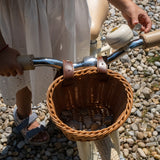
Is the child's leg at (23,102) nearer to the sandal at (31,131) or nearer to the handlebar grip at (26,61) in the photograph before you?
the sandal at (31,131)

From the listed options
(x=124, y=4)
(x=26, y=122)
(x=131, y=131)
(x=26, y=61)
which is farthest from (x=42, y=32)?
(x=131, y=131)

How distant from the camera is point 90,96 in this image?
114 cm

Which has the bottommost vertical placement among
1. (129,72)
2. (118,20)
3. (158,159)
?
(158,159)

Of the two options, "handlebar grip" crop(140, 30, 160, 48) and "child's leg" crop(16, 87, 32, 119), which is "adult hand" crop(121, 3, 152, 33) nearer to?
"handlebar grip" crop(140, 30, 160, 48)

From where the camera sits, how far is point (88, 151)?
1125mm

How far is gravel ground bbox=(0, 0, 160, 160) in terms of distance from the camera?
63.8 inches

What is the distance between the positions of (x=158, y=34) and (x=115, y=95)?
30cm

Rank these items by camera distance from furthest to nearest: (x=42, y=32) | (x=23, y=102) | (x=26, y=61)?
(x=23, y=102) → (x=42, y=32) → (x=26, y=61)

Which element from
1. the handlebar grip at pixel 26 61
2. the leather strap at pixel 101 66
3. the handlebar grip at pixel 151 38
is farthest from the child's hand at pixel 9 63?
the handlebar grip at pixel 151 38

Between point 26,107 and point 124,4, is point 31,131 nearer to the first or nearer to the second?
point 26,107

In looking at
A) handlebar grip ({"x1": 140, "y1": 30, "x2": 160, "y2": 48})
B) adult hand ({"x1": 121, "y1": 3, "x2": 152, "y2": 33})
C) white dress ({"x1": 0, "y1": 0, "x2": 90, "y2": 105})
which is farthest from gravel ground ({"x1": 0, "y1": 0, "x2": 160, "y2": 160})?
handlebar grip ({"x1": 140, "y1": 30, "x2": 160, "y2": 48})

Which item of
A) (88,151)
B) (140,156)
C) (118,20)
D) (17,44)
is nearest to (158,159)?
(140,156)

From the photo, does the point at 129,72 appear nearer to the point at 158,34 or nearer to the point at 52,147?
the point at 52,147

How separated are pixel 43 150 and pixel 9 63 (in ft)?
3.05
